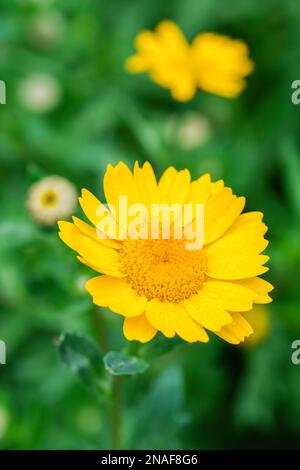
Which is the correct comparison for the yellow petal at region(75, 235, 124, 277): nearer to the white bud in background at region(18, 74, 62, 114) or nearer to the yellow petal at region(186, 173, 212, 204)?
the yellow petal at region(186, 173, 212, 204)

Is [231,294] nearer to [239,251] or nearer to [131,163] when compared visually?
[239,251]

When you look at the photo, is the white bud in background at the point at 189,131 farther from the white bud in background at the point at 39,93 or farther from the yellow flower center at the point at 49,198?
the yellow flower center at the point at 49,198

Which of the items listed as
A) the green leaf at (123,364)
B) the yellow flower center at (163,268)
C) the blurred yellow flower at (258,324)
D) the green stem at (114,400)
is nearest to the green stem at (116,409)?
the green stem at (114,400)

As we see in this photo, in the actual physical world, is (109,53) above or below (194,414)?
above

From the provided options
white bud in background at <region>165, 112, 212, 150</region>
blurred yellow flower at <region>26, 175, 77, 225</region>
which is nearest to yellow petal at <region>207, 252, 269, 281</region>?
blurred yellow flower at <region>26, 175, 77, 225</region>

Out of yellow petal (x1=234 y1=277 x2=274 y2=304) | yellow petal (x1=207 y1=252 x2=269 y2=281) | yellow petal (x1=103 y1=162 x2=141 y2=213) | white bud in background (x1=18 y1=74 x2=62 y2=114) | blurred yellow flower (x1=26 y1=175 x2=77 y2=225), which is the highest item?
white bud in background (x1=18 y1=74 x2=62 y2=114)

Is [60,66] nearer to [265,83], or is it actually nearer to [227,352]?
[265,83]
